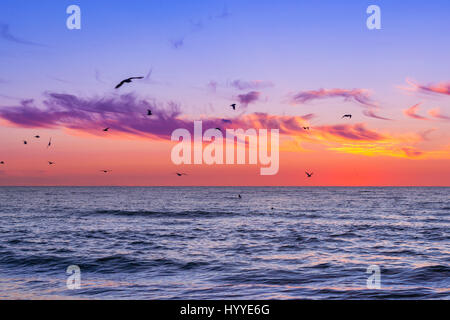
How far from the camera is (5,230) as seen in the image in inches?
1448

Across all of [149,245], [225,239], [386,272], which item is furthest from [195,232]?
[386,272]

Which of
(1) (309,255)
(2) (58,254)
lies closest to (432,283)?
(1) (309,255)

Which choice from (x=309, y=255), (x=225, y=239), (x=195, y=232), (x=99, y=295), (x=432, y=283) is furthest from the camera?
(x=195, y=232)

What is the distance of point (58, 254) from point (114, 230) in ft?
45.7

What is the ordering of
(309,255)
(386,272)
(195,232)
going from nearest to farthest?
(386,272) → (309,255) → (195,232)

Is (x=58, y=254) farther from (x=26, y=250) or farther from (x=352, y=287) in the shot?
(x=352, y=287)
